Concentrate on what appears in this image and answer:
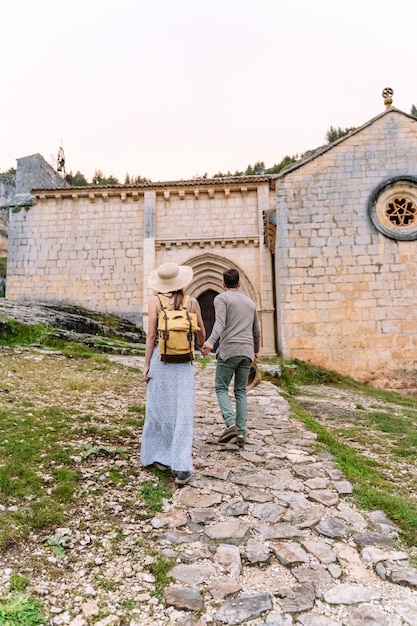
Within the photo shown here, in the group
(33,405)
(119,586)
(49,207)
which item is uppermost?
(49,207)

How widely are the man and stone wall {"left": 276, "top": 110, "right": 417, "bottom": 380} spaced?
289 inches

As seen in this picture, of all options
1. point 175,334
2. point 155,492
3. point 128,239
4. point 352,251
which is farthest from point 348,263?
point 155,492

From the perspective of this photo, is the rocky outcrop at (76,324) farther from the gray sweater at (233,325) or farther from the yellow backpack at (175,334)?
the yellow backpack at (175,334)

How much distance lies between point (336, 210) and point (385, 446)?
27.7 feet

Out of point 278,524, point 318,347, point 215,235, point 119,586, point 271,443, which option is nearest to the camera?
point 119,586

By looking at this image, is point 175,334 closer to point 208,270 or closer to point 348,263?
point 348,263

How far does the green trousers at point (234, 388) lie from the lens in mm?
4617

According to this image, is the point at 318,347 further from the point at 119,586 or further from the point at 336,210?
the point at 119,586

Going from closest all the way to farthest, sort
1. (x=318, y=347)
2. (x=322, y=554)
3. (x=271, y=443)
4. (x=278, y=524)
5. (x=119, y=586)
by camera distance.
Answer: (x=119, y=586)
(x=322, y=554)
(x=278, y=524)
(x=271, y=443)
(x=318, y=347)

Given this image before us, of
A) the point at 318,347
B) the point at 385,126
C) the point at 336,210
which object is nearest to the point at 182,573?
the point at 318,347

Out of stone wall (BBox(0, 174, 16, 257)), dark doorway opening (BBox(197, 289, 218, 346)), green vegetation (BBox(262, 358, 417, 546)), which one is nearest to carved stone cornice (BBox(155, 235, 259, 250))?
dark doorway opening (BBox(197, 289, 218, 346))

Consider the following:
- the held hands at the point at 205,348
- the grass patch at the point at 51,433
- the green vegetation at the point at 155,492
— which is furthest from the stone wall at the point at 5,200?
the green vegetation at the point at 155,492

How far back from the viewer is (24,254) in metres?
17.3

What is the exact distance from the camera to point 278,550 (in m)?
2.63
